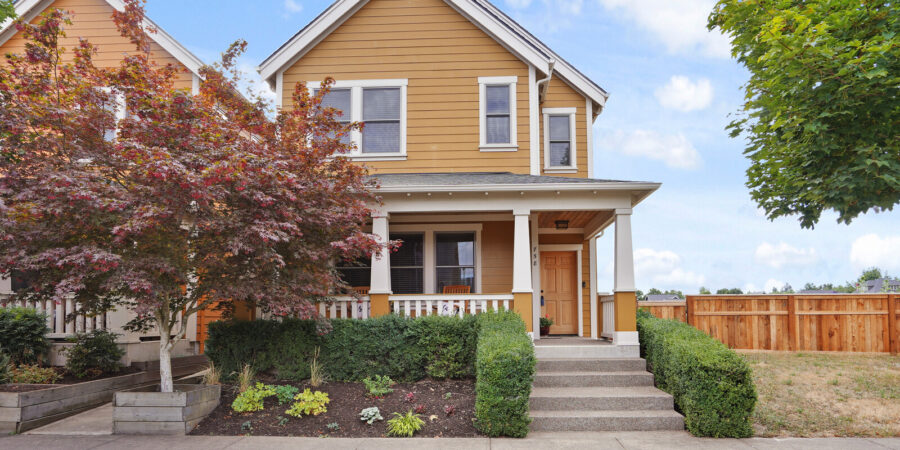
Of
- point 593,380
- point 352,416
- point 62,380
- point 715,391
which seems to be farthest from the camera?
point 62,380

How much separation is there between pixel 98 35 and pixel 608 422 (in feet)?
46.8

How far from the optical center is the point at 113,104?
7809 millimetres

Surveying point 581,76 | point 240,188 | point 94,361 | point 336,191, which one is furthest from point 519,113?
point 94,361

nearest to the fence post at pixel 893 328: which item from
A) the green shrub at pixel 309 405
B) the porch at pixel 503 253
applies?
the porch at pixel 503 253

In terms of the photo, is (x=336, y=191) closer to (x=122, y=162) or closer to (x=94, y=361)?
(x=122, y=162)

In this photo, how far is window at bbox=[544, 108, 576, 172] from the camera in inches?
536

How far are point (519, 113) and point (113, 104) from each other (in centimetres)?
768

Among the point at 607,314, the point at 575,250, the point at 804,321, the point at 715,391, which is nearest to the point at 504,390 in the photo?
the point at 715,391

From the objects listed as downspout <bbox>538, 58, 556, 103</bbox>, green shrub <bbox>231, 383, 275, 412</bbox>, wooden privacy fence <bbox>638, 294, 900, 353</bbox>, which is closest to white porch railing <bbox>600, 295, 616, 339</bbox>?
wooden privacy fence <bbox>638, 294, 900, 353</bbox>

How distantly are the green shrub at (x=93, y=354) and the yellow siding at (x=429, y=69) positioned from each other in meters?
5.94

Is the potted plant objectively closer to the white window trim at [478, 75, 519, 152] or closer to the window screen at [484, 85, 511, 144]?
the white window trim at [478, 75, 519, 152]

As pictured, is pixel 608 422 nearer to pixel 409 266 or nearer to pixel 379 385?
pixel 379 385

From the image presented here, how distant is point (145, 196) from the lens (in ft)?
22.8

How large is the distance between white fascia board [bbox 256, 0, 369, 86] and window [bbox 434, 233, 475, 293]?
5100mm
